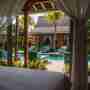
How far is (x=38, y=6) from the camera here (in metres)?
10.0

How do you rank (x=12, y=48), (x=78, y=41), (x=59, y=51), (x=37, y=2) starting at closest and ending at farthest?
(x=78, y=41)
(x=37, y=2)
(x=12, y=48)
(x=59, y=51)

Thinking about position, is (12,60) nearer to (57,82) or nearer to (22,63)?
(22,63)

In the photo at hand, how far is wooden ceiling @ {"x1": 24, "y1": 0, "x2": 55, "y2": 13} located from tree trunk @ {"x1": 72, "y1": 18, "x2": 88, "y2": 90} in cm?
481

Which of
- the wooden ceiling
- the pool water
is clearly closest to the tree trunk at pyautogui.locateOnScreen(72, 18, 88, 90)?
the wooden ceiling

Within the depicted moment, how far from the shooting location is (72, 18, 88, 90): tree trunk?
13.7 feet

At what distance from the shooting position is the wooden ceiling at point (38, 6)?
9.08 m

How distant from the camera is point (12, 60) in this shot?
389 inches

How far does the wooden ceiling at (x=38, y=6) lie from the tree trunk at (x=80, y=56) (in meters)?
4.81

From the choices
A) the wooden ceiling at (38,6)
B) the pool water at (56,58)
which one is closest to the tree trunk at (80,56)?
the wooden ceiling at (38,6)

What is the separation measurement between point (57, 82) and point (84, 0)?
296 centimetres

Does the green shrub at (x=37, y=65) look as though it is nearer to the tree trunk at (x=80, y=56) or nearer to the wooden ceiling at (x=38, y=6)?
the wooden ceiling at (x=38, y=6)

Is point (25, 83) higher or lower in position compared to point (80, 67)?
lower

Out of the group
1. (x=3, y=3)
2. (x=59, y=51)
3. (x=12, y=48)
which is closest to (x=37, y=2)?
(x=12, y=48)

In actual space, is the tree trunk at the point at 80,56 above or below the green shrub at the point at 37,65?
above
